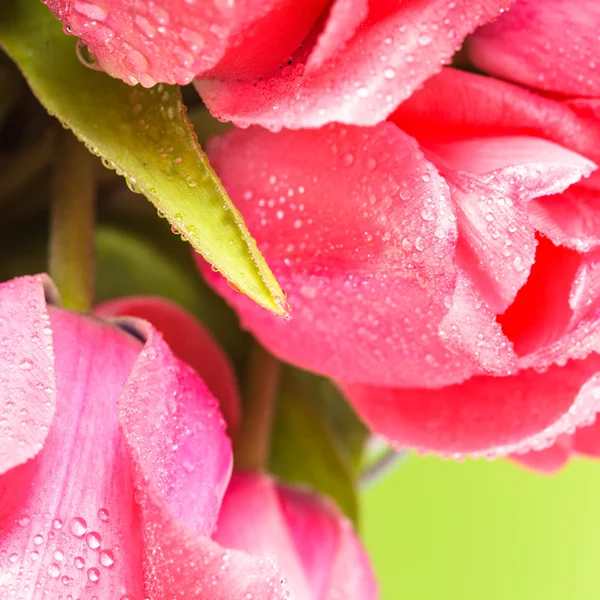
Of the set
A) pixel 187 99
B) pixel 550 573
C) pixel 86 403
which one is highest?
pixel 550 573

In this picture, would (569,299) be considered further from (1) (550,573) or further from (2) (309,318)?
(1) (550,573)

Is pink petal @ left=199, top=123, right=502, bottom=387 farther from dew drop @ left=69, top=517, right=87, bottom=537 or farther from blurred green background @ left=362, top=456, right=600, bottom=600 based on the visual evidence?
blurred green background @ left=362, top=456, right=600, bottom=600

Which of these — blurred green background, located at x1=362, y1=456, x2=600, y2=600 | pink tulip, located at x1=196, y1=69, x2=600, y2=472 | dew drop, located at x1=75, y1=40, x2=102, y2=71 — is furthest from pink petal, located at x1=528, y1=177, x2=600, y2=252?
blurred green background, located at x1=362, y1=456, x2=600, y2=600

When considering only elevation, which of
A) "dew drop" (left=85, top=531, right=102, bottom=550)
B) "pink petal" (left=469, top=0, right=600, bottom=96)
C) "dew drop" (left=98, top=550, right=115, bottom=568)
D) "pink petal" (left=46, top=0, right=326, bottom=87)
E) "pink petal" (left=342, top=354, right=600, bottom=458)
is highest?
"pink petal" (left=469, top=0, right=600, bottom=96)

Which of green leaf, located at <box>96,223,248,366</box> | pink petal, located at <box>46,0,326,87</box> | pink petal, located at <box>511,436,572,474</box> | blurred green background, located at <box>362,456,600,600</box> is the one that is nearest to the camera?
pink petal, located at <box>46,0,326,87</box>

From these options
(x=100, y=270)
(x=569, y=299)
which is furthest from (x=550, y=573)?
(x=569, y=299)

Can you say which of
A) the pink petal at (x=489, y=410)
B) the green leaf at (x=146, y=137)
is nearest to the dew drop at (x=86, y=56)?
the green leaf at (x=146, y=137)

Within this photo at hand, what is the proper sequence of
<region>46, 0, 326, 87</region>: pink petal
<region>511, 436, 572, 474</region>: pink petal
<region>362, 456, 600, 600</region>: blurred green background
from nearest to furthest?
<region>46, 0, 326, 87</region>: pink petal, <region>511, 436, 572, 474</region>: pink petal, <region>362, 456, 600, 600</region>: blurred green background
